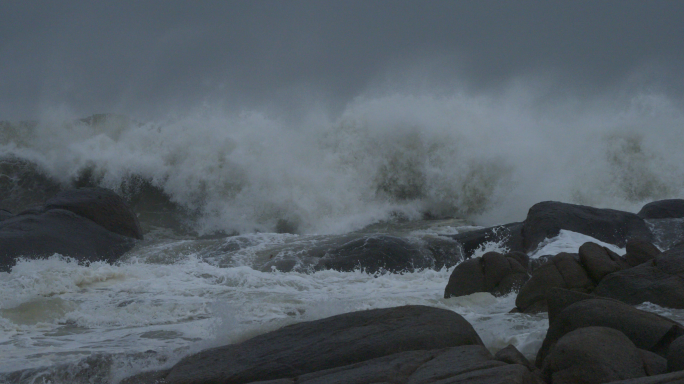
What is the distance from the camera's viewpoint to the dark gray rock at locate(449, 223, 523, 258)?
11203 mm

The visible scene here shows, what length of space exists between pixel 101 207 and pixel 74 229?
1.06 m

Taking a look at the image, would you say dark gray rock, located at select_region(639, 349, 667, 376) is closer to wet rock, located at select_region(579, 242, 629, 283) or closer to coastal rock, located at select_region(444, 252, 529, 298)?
wet rock, located at select_region(579, 242, 629, 283)

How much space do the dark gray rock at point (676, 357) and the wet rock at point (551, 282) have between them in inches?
112

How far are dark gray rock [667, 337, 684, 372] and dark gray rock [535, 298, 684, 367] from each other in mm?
432

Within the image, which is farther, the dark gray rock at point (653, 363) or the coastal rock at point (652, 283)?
the coastal rock at point (652, 283)

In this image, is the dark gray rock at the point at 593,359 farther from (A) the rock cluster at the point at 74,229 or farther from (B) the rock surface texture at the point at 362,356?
(A) the rock cluster at the point at 74,229

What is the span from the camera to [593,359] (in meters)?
3.66

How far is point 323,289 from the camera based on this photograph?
9.07 m

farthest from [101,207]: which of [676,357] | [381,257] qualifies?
[676,357]

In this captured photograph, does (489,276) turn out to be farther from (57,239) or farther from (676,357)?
(57,239)

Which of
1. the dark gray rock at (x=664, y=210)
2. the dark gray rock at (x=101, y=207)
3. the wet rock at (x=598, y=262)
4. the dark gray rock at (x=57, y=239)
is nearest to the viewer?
the wet rock at (x=598, y=262)

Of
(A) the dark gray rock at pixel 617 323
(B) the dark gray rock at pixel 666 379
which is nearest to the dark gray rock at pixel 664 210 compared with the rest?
(A) the dark gray rock at pixel 617 323

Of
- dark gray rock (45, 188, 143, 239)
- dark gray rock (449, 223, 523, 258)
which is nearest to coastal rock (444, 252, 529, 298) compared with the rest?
dark gray rock (449, 223, 523, 258)

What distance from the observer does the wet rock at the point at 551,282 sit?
6.69m
